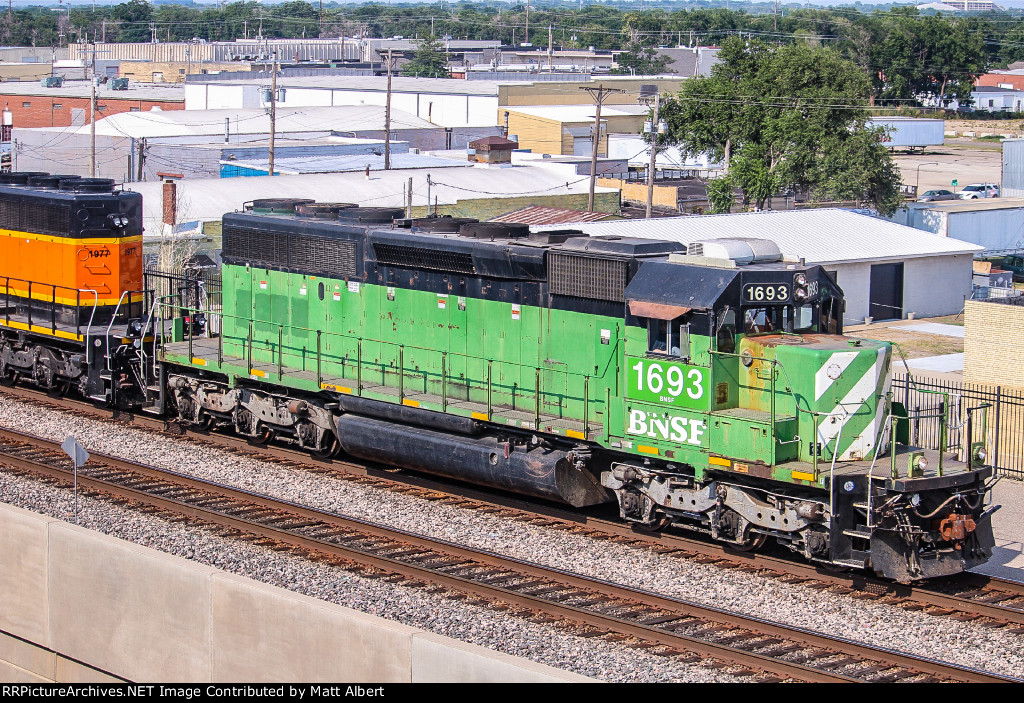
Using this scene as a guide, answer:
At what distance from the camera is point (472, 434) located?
1375 cm

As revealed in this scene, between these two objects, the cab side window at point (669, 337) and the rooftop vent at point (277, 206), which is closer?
the cab side window at point (669, 337)

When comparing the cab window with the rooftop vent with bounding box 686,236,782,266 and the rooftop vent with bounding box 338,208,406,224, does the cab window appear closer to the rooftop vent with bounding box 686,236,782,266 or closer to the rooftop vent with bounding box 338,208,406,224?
the rooftop vent with bounding box 686,236,782,266

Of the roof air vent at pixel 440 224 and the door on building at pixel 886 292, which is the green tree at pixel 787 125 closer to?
the door on building at pixel 886 292

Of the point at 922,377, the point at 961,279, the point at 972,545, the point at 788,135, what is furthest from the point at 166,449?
the point at 788,135

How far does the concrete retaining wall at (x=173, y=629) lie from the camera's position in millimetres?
7844

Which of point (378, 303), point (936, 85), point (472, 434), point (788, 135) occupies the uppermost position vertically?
point (936, 85)

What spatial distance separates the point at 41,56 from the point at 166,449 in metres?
136

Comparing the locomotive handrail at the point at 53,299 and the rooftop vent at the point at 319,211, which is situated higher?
the rooftop vent at the point at 319,211

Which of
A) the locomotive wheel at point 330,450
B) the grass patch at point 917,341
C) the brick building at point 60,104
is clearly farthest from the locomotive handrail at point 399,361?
the brick building at point 60,104

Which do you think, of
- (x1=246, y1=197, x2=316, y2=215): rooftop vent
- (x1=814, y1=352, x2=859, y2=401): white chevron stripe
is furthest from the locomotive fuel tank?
(x1=246, y1=197, x2=316, y2=215): rooftop vent

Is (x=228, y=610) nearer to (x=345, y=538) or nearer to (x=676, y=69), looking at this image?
(x=345, y=538)

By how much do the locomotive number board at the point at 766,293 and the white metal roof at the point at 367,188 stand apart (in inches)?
885

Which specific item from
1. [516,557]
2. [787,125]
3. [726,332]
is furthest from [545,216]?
[726,332]

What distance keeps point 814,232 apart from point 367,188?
45.6 feet
